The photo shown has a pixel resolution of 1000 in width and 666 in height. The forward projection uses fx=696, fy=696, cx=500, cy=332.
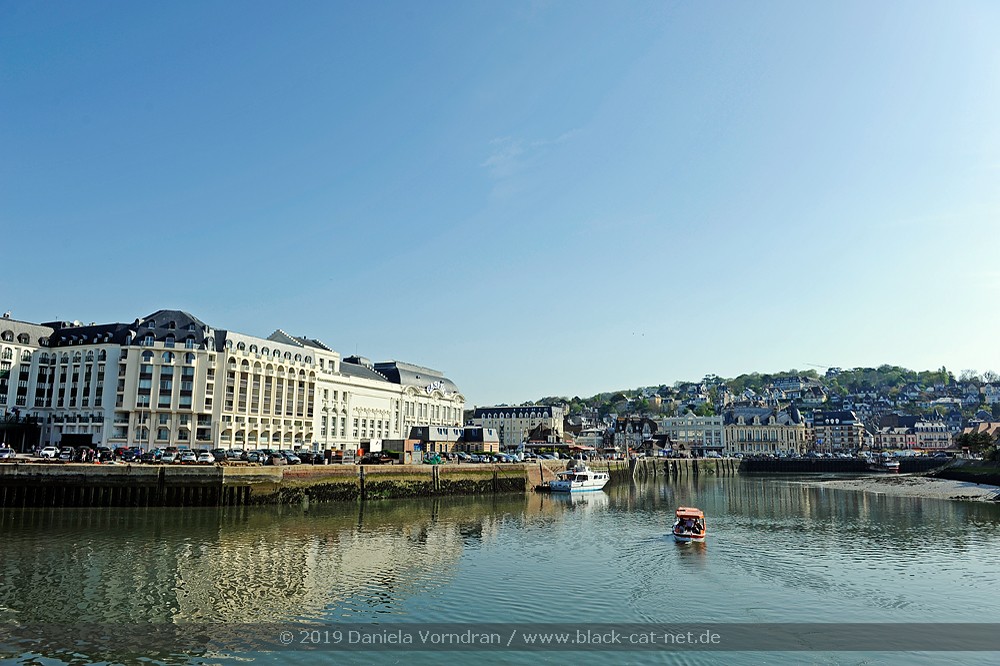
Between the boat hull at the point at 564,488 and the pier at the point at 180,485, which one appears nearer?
the pier at the point at 180,485

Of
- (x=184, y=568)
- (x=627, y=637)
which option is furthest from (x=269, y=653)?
(x=184, y=568)

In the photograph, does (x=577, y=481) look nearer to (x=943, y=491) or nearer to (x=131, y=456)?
(x=943, y=491)

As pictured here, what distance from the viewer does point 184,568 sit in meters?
31.8

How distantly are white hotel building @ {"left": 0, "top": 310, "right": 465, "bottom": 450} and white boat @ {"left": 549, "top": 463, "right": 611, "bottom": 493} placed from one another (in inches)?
986

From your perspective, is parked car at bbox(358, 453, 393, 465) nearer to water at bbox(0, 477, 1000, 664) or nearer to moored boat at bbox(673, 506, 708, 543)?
water at bbox(0, 477, 1000, 664)

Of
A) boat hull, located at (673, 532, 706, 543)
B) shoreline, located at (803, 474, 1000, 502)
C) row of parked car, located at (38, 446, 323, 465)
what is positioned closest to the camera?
boat hull, located at (673, 532, 706, 543)

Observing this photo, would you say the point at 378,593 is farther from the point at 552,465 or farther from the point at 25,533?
the point at 552,465

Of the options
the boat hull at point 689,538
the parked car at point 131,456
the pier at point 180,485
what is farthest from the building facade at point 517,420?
the boat hull at point 689,538

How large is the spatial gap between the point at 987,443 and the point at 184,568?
5369 inches

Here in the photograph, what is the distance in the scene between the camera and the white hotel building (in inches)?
3556

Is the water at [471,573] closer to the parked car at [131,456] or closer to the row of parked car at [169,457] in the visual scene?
the row of parked car at [169,457]

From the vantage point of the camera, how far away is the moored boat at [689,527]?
43281 mm

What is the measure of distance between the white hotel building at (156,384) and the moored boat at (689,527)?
5358 centimetres

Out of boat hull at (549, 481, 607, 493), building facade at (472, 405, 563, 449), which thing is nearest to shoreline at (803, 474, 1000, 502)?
boat hull at (549, 481, 607, 493)
